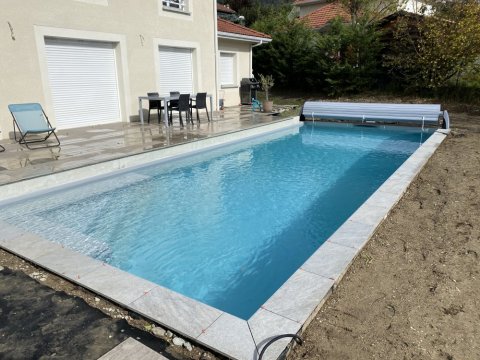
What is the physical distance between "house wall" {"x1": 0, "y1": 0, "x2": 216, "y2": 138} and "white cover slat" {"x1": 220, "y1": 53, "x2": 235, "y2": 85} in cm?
185

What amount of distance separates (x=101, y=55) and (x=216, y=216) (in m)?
7.78

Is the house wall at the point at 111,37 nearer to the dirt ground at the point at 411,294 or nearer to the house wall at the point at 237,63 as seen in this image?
the house wall at the point at 237,63

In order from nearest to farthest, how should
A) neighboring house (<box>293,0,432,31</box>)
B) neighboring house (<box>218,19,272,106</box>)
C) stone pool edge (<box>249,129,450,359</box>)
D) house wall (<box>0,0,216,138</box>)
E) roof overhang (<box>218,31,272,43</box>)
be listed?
stone pool edge (<box>249,129,450,359</box>) < house wall (<box>0,0,216,138</box>) < roof overhang (<box>218,31,272,43</box>) < neighboring house (<box>218,19,272,106</box>) < neighboring house (<box>293,0,432,31</box>)

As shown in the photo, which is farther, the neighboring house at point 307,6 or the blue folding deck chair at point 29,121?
the neighboring house at point 307,6

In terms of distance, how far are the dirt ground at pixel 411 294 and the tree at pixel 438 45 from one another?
12.1 meters

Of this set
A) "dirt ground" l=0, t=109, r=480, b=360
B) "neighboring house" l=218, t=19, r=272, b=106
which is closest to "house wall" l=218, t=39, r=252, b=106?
"neighboring house" l=218, t=19, r=272, b=106

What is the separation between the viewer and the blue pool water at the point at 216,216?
4.14m

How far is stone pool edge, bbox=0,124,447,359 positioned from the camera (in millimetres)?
2473

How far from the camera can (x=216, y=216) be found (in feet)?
18.4

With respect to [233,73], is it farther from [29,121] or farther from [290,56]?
[29,121]

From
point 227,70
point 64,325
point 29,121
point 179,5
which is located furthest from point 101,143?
point 227,70

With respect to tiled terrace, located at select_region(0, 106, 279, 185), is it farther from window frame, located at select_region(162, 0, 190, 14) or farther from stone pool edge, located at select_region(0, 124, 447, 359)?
window frame, located at select_region(162, 0, 190, 14)

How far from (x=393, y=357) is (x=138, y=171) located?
19.5ft

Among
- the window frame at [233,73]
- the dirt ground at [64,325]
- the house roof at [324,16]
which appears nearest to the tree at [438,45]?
the house roof at [324,16]
